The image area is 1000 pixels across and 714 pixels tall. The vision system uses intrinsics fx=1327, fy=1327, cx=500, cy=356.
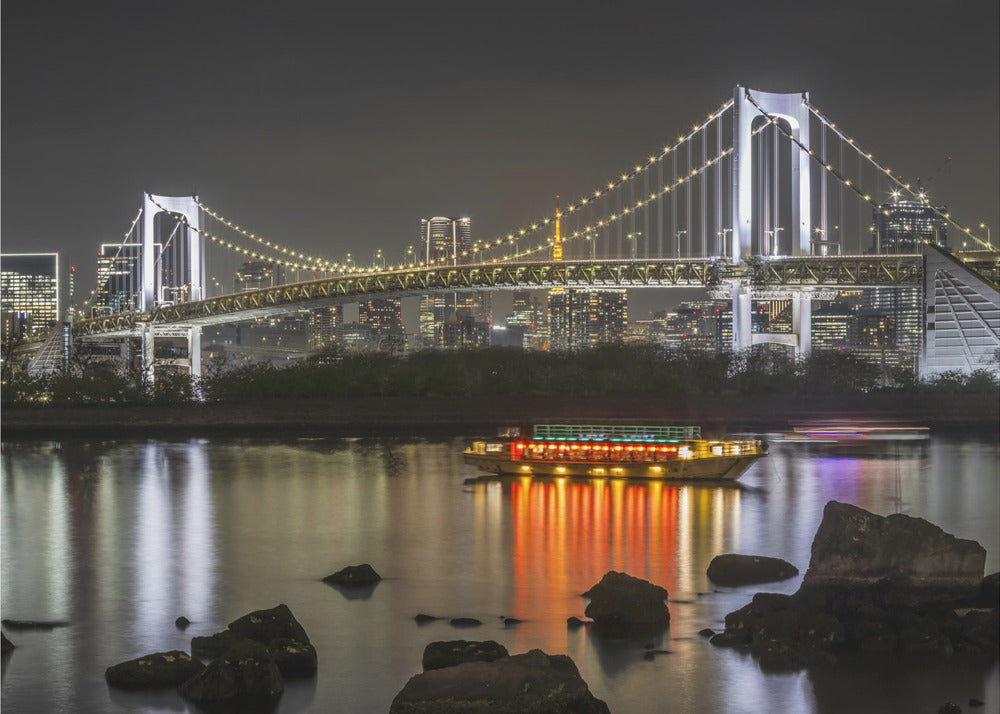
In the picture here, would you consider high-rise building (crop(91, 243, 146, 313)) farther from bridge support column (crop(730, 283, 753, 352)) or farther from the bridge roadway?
bridge support column (crop(730, 283, 753, 352))

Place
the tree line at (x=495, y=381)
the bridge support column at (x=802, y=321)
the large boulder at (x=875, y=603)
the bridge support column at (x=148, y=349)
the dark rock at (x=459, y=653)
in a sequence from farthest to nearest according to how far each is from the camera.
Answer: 1. the bridge support column at (x=148, y=349)
2. the bridge support column at (x=802, y=321)
3. the tree line at (x=495, y=381)
4. the large boulder at (x=875, y=603)
5. the dark rock at (x=459, y=653)

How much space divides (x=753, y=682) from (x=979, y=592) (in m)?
Answer: 2.52

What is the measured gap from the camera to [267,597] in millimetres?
13891

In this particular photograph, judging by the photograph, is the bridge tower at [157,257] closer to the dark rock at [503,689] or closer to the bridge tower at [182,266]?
the bridge tower at [182,266]

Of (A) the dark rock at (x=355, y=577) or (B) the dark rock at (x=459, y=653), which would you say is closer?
(B) the dark rock at (x=459, y=653)

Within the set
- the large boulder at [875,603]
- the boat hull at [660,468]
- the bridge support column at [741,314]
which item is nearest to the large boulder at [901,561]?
the large boulder at [875,603]

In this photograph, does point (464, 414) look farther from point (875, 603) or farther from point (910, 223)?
point (875, 603)

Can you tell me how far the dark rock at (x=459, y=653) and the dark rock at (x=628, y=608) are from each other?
69.9 inches

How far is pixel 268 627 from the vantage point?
1066 cm

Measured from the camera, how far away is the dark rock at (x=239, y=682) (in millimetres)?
9602

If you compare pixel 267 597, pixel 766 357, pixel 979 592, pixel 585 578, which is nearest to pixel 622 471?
pixel 585 578

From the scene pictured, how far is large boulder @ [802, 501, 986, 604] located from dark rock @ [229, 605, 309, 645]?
4.45 meters

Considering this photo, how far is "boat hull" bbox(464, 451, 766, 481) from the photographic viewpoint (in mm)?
22797

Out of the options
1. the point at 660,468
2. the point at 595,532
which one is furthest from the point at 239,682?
the point at 660,468
